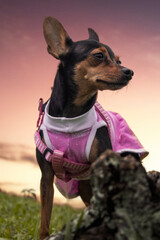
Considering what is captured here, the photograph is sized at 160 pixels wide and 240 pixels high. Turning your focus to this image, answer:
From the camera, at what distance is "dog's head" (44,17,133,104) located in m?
3.99

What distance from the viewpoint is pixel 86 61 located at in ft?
13.3

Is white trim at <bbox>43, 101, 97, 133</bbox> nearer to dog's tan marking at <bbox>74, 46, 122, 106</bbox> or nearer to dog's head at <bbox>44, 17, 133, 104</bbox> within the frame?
dog's tan marking at <bbox>74, 46, 122, 106</bbox>

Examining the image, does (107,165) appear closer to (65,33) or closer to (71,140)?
(71,140)

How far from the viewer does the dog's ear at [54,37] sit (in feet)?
14.0

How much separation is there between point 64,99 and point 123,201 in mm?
2577

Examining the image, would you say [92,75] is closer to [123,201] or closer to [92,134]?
[92,134]

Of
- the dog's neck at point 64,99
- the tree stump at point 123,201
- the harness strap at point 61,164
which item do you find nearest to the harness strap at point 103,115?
the dog's neck at point 64,99

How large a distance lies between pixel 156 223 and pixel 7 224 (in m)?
4.16

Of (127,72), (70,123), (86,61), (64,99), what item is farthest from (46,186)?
(127,72)

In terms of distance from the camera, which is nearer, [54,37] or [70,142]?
[70,142]

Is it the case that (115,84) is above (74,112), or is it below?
above

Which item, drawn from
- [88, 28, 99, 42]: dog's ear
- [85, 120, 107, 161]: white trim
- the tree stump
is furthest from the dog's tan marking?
the tree stump

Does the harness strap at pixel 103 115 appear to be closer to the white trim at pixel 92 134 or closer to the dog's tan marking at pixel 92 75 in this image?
the white trim at pixel 92 134

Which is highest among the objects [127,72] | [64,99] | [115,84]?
[127,72]
